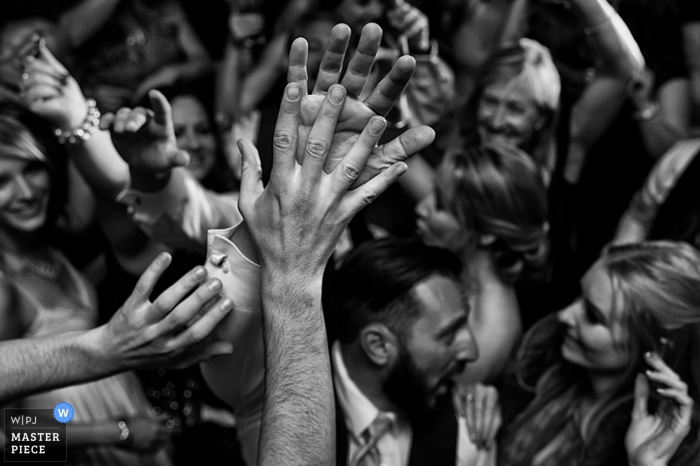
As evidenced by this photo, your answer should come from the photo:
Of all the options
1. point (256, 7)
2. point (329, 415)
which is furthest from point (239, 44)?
point (329, 415)

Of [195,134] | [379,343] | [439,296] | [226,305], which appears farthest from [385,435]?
[195,134]

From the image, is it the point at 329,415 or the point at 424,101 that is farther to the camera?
the point at 424,101

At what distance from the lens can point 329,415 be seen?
1141 mm

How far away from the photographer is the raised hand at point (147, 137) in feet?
4.46

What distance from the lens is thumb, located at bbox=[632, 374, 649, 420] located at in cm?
149

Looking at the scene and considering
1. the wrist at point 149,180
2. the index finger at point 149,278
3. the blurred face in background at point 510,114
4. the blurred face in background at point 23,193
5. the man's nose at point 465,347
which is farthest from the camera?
the blurred face in background at point 510,114

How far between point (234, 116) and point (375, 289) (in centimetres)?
127

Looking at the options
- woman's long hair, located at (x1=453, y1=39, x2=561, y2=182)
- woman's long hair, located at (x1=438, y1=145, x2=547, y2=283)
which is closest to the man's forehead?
woman's long hair, located at (x1=438, y1=145, x2=547, y2=283)

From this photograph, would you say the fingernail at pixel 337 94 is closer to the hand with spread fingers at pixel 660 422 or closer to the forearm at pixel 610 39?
the hand with spread fingers at pixel 660 422

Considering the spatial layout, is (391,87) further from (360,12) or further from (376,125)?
(360,12)

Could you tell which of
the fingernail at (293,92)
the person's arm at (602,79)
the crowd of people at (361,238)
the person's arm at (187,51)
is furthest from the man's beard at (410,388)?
the person's arm at (187,51)

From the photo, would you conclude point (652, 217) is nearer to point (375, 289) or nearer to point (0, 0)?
point (375, 289)

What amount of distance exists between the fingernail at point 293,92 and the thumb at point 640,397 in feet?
3.04

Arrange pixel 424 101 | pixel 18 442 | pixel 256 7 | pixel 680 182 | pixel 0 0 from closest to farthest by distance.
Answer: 1. pixel 18 442
2. pixel 680 182
3. pixel 424 101
4. pixel 0 0
5. pixel 256 7
